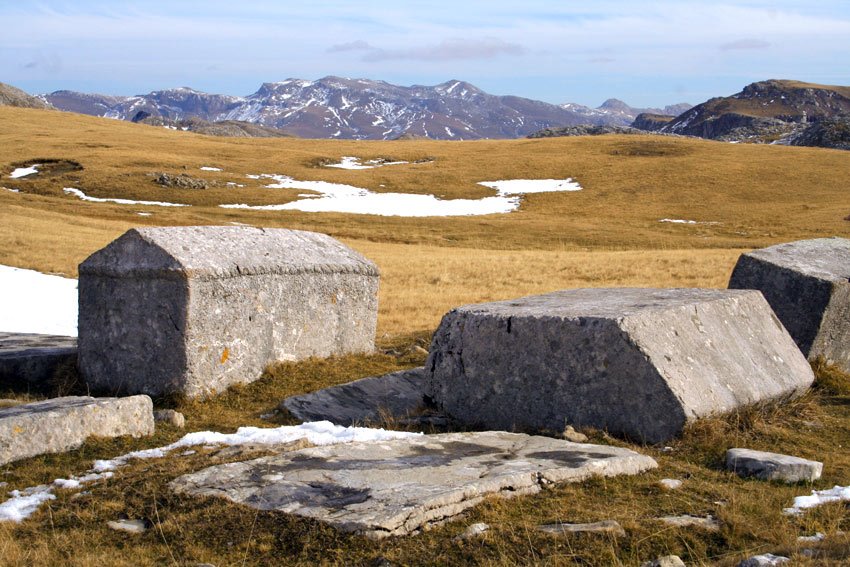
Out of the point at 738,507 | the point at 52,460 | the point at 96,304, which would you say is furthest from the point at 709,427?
the point at 96,304

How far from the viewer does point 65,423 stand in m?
6.20

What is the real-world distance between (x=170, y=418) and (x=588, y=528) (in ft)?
13.4

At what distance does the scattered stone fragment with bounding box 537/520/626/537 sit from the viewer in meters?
4.34

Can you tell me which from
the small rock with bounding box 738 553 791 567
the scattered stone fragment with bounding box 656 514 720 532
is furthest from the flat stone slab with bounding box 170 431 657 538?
the small rock with bounding box 738 553 791 567

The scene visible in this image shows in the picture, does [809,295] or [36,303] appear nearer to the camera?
[809,295]

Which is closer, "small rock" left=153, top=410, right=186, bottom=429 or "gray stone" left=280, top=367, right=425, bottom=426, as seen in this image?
"small rock" left=153, top=410, right=186, bottom=429

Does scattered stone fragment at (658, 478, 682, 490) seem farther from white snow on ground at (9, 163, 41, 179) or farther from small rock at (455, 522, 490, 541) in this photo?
white snow on ground at (9, 163, 41, 179)

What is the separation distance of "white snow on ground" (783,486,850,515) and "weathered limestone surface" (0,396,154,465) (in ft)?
15.1

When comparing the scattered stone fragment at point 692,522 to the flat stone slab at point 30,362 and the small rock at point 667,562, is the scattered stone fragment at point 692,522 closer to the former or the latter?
the small rock at point 667,562

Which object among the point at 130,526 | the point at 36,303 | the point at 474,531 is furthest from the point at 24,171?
the point at 474,531

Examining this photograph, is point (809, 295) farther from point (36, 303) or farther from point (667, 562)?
point (36, 303)

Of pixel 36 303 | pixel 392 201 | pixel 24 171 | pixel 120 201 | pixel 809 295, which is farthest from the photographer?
pixel 24 171

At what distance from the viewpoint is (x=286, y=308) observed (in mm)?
9664

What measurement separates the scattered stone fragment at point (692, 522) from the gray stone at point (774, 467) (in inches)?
46.8
